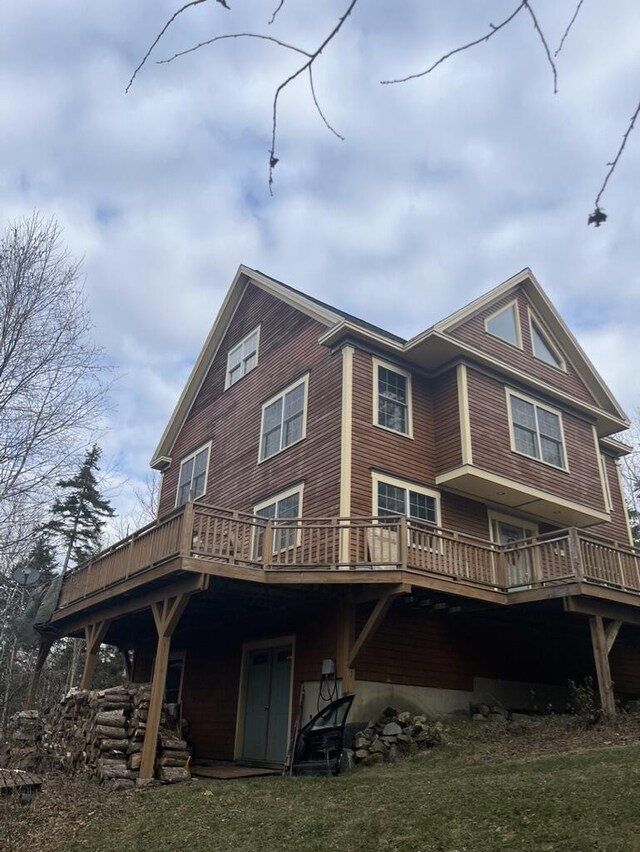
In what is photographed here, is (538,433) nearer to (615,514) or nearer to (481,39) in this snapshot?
(615,514)

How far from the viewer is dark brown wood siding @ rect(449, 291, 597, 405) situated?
1791cm

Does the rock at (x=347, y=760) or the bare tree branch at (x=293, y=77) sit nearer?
the bare tree branch at (x=293, y=77)

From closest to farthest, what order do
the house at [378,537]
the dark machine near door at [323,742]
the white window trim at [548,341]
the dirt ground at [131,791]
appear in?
the dirt ground at [131,791]
the dark machine near door at [323,742]
the house at [378,537]
the white window trim at [548,341]

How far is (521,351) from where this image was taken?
1916cm

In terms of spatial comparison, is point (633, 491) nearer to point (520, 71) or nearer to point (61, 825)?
point (61, 825)

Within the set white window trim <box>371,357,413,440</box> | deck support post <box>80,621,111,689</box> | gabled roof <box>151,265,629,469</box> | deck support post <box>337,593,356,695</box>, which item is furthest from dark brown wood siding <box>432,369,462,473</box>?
deck support post <box>80,621,111,689</box>

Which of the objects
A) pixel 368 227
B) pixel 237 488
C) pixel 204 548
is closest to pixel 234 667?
pixel 237 488

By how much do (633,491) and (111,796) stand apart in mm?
31014

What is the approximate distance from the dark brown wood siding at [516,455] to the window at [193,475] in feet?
28.1

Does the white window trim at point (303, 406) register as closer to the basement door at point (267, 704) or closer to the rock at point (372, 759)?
the basement door at point (267, 704)

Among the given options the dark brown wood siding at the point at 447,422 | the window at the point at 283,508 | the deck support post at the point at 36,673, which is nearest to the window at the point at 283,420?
the window at the point at 283,508

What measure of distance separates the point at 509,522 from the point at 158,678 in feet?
31.8

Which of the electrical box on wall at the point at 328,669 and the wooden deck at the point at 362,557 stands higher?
the wooden deck at the point at 362,557

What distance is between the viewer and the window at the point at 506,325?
18703 mm
